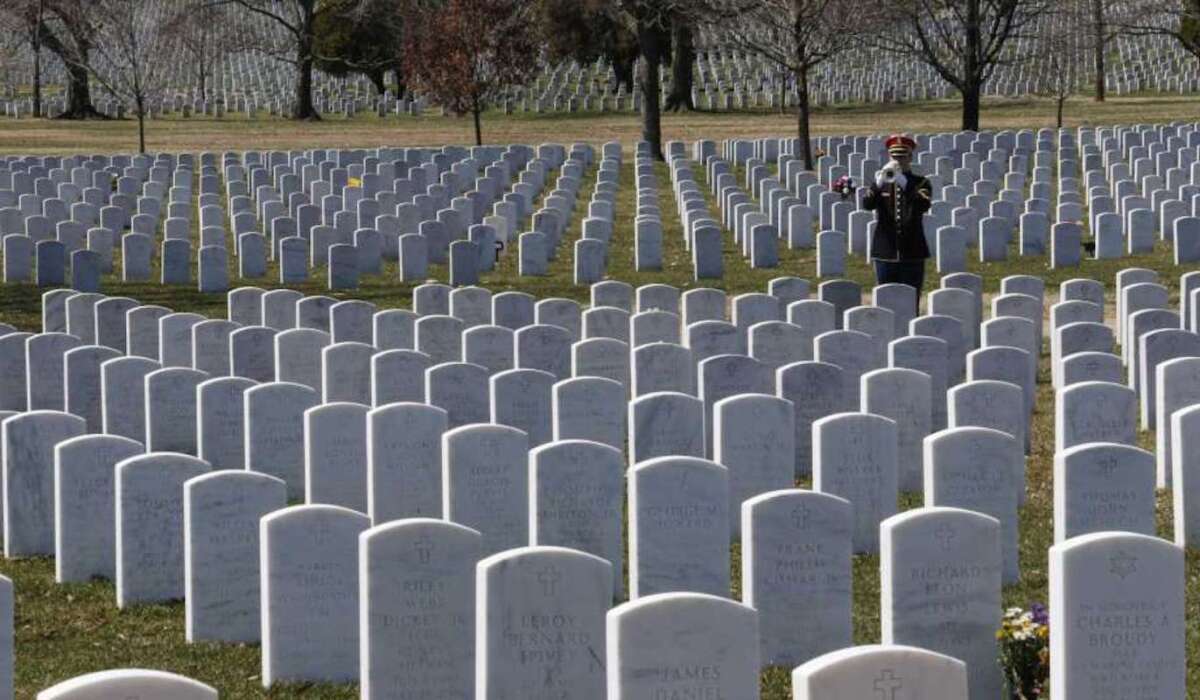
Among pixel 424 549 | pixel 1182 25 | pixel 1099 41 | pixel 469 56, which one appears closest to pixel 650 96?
pixel 469 56

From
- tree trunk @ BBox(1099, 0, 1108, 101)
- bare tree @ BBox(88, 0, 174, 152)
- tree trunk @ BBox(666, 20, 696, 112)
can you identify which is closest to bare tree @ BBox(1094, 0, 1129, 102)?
tree trunk @ BBox(1099, 0, 1108, 101)

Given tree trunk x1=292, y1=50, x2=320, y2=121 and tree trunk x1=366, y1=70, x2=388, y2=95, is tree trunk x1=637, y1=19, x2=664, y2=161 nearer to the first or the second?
tree trunk x1=292, y1=50, x2=320, y2=121

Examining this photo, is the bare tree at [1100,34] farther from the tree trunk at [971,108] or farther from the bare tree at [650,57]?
the bare tree at [650,57]

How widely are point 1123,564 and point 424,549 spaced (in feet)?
8.44

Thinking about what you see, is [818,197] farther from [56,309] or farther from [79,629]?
[79,629]

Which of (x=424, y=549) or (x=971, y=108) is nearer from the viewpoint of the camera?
(x=424, y=549)

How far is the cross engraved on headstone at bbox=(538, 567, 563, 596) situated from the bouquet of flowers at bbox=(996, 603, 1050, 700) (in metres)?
1.74

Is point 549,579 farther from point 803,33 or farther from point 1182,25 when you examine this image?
point 1182,25

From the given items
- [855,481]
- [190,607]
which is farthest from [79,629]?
[855,481]

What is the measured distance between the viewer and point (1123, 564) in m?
7.97

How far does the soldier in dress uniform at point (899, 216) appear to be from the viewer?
60.3 ft

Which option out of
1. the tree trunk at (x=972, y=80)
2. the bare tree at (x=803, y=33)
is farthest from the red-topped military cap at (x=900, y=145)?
the tree trunk at (x=972, y=80)

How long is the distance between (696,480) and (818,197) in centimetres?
2045

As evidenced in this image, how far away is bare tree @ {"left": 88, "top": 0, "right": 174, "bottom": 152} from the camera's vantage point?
47.3 meters
